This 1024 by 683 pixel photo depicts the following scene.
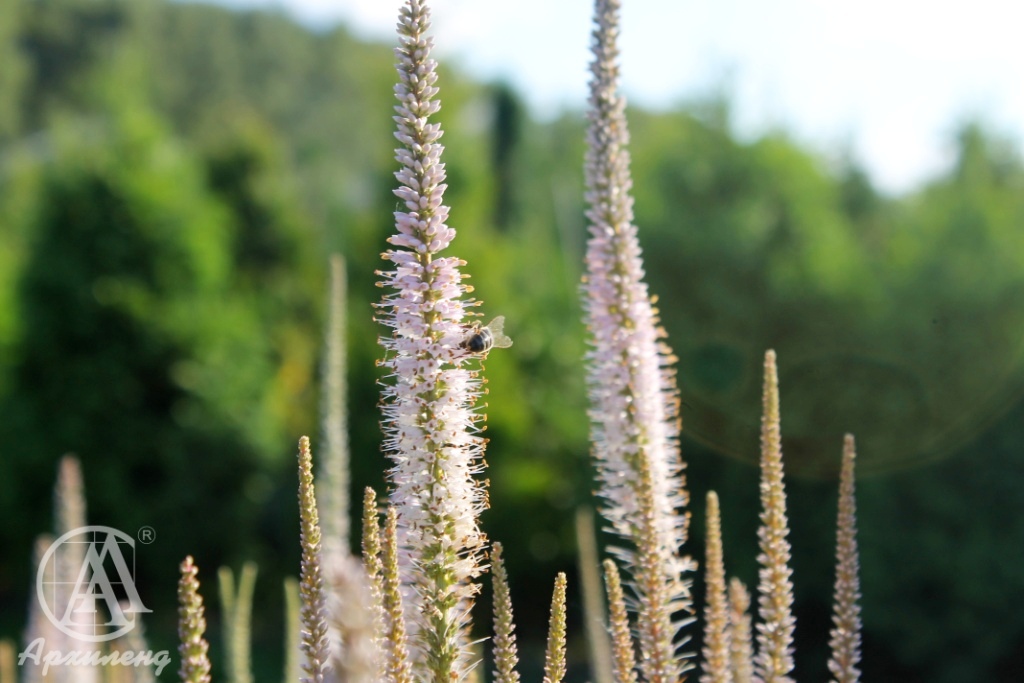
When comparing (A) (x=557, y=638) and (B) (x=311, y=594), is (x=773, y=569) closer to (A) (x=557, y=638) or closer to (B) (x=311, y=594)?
(A) (x=557, y=638)

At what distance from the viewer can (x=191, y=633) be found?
1354 millimetres

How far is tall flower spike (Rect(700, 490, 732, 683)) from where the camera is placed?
71.0 inches

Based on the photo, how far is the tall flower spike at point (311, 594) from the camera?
1.49 meters

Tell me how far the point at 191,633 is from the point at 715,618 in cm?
92

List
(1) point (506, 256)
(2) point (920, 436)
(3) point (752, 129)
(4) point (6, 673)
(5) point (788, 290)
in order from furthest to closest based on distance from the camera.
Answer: (1) point (506, 256)
(3) point (752, 129)
(5) point (788, 290)
(2) point (920, 436)
(4) point (6, 673)

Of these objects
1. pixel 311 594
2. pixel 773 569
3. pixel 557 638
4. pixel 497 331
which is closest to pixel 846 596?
pixel 773 569

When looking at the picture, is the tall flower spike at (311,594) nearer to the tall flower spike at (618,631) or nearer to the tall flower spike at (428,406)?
the tall flower spike at (428,406)

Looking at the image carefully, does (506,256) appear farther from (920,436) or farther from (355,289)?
(920,436)

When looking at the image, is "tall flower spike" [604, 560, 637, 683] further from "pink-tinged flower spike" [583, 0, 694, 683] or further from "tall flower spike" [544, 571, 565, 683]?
"pink-tinged flower spike" [583, 0, 694, 683]

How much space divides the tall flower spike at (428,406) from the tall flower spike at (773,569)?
51 centimetres

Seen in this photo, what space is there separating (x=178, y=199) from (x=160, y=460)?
450 cm

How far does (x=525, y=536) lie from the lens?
15.6 metres

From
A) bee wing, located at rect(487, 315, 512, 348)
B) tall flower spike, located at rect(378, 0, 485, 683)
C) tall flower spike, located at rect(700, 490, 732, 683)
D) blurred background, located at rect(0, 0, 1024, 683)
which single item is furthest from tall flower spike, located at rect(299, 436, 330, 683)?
blurred background, located at rect(0, 0, 1024, 683)

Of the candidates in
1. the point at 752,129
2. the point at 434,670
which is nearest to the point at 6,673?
the point at 434,670
